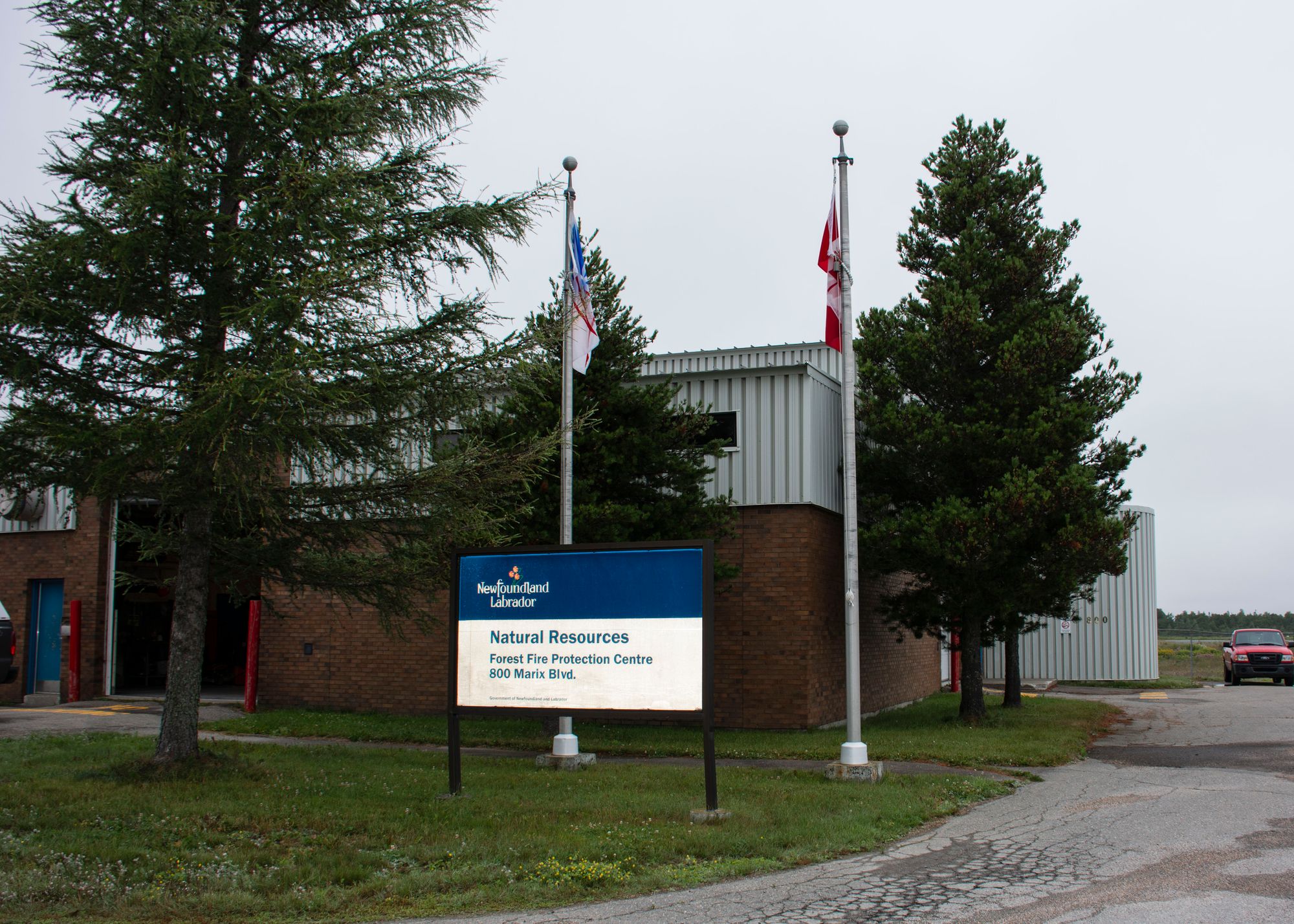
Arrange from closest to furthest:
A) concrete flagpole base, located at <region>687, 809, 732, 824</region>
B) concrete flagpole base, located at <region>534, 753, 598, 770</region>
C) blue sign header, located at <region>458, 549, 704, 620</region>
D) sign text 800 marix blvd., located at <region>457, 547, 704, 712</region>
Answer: concrete flagpole base, located at <region>687, 809, 732, 824</region>, sign text 800 marix blvd., located at <region>457, 547, 704, 712</region>, blue sign header, located at <region>458, 549, 704, 620</region>, concrete flagpole base, located at <region>534, 753, 598, 770</region>

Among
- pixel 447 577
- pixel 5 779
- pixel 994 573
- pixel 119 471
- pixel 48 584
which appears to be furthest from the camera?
pixel 48 584

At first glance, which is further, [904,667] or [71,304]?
[904,667]

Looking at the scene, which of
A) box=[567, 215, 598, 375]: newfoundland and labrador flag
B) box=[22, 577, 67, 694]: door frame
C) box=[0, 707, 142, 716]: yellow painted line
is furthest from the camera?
box=[22, 577, 67, 694]: door frame

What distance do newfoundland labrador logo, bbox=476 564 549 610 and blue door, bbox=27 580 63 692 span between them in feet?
57.7

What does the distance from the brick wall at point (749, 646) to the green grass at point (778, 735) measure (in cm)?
51

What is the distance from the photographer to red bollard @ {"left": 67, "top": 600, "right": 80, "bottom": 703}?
76.1 feet

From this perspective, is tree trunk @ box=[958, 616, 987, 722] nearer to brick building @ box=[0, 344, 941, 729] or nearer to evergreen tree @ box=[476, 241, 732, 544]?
brick building @ box=[0, 344, 941, 729]

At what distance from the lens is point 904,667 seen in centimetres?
2412

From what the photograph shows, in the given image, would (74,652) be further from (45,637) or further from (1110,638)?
(1110,638)

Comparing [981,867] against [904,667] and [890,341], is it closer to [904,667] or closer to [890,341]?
[890,341]

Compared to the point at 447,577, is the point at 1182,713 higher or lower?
lower

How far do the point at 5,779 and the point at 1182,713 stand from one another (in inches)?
863

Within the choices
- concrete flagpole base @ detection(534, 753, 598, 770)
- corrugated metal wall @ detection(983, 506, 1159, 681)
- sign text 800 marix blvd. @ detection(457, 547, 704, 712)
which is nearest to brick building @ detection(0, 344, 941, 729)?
concrete flagpole base @ detection(534, 753, 598, 770)

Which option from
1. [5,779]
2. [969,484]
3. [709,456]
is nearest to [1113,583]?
[969,484]
